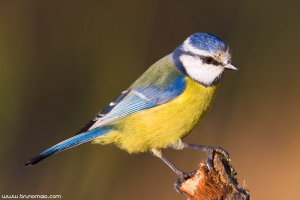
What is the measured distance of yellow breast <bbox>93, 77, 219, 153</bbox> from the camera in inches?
89.9

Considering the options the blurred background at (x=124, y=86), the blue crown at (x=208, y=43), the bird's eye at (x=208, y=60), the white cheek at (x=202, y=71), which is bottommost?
the blurred background at (x=124, y=86)

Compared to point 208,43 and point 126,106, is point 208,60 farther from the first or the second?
point 126,106

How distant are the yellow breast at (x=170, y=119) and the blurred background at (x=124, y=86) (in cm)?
102

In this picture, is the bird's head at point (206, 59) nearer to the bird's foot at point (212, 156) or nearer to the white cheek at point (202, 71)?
the white cheek at point (202, 71)

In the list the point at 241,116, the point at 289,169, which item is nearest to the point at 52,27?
the point at 241,116

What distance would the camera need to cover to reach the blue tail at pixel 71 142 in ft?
7.52

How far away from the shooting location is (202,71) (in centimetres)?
234

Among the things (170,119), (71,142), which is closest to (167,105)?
(170,119)

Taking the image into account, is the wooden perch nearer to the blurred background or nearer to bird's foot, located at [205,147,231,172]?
bird's foot, located at [205,147,231,172]

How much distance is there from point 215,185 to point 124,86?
5.88 ft

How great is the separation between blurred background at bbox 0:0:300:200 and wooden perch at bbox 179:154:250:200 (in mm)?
1329

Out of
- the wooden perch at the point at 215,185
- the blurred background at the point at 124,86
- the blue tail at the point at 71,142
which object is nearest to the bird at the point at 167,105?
the blue tail at the point at 71,142

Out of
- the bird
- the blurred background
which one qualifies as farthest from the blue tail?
the blurred background

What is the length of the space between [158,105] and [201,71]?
28 cm
